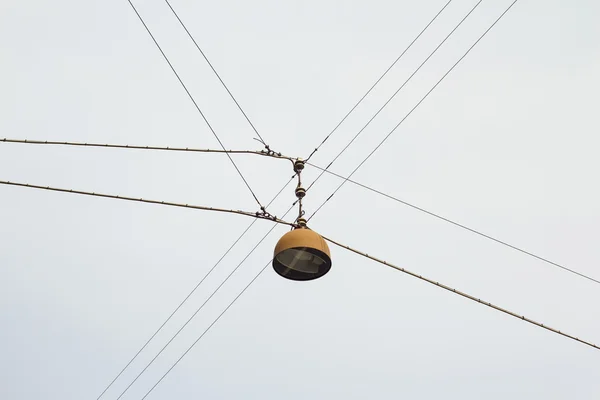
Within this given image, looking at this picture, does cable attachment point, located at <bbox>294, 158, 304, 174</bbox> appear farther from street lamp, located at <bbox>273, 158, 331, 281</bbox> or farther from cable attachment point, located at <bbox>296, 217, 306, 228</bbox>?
cable attachment point, located at <bbox>296, 217, 306, 228</bbox>

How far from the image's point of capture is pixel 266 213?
1028 centimetres

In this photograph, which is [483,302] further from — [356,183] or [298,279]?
[356,183]

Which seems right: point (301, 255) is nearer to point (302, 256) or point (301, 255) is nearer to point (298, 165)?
point (302, 256)

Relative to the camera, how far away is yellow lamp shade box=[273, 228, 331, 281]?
29.8ft

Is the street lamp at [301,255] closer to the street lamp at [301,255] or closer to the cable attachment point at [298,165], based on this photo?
the street lamp at [301,255]

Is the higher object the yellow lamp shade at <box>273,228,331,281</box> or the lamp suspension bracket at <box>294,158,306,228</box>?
the lamp suspension bracket at <box>294,158,306,228</box>

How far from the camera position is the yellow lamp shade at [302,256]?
9078 millimetres

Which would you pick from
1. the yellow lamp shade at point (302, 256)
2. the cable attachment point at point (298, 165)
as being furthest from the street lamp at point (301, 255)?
the cable attachment point at point (298, 165)

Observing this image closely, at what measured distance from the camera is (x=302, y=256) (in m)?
9.45

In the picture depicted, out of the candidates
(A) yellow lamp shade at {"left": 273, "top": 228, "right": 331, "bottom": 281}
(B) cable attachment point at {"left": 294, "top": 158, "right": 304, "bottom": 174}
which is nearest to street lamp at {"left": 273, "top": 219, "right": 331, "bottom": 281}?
(A) yellow lamp shade at {"left": 273, "top": 228, "right": 331, "bottom": 281}

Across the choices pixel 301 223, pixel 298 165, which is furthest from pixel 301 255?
pixel 298 165

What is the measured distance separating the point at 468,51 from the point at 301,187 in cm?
287

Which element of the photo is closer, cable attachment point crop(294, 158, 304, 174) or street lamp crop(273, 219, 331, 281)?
street lamp crop(273, 219, 331, 281)

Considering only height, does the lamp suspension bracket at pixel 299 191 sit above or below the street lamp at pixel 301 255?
above
